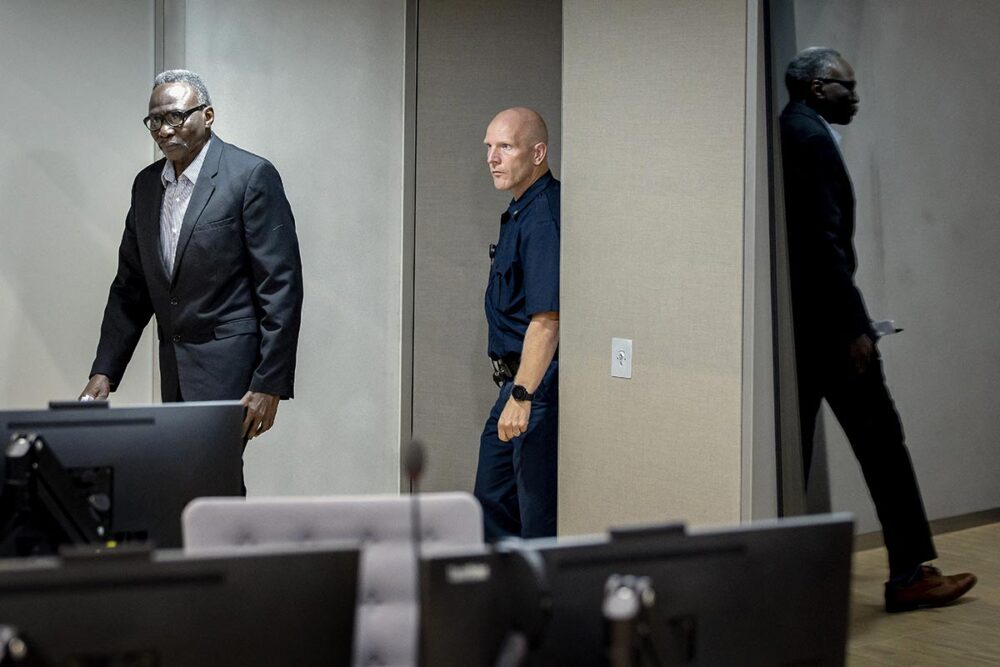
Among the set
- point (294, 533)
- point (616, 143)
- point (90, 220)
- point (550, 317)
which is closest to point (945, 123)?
point (616, 143)

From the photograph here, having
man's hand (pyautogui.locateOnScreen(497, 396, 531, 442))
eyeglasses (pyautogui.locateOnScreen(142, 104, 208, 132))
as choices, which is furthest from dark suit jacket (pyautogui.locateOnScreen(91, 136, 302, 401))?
man's hand (pyautogui.locateOnScreen(497, 396, 531, 442))

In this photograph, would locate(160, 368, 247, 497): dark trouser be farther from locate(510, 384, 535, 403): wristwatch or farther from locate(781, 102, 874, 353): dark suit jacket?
locate(781, 102, 874, 353): dark suit jacket

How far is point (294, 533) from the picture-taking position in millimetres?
2285

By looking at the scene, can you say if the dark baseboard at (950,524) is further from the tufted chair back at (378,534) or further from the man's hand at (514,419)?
the tufted chair back at (378,534)

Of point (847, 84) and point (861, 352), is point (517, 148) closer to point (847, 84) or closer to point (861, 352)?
point (847, 84)

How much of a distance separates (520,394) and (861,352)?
44.7 inches

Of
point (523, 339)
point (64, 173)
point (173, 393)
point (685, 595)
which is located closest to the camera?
point (685, 595)

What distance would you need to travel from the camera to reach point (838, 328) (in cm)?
379

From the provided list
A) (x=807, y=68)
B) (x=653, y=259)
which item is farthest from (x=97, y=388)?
(x=807, y=68)

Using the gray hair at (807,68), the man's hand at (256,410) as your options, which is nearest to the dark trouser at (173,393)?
the man's hand at (256,410)

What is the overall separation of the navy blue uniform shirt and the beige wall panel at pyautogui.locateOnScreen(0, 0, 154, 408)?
1630 mm

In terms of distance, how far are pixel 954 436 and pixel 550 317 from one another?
144cm

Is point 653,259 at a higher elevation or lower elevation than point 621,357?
higher

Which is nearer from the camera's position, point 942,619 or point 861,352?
point 942,619
